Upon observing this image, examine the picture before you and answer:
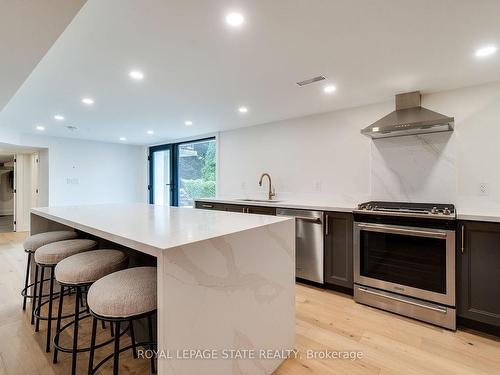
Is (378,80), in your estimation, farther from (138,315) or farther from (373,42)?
(138,315)

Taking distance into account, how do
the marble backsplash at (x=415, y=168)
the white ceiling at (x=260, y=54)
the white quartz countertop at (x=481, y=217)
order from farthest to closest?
the marble backsplash at (x=415, y=168), the white quartz countertop at (x=481, y=217), the white ceiling at (x=260, y=54)

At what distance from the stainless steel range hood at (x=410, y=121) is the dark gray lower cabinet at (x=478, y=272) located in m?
A: 0.94

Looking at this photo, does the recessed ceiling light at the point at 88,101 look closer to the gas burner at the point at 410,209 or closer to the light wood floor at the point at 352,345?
the light wood floor at the point at 352,345

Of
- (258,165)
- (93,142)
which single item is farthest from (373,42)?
(93,142)

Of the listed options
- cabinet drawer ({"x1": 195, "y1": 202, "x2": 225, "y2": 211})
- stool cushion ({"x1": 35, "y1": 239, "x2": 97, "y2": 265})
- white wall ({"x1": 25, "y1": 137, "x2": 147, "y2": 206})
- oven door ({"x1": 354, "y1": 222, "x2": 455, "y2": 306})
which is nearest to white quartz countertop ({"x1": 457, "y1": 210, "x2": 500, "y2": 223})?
oven door ({"x1": 354, "y1": 222, "x2": 455, "y2": 306})

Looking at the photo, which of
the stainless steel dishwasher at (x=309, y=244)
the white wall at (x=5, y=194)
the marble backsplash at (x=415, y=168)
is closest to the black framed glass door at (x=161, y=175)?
the stainless steel dishwasher at (x=309, y=244)

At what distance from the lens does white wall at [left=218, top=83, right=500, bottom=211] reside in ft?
8.23

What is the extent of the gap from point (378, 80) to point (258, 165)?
2.28 metres

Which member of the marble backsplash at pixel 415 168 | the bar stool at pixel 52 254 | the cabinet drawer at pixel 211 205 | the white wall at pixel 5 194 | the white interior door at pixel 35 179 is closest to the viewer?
the bar stool at pixel 52 254

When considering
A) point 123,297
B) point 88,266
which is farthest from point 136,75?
point 123,297

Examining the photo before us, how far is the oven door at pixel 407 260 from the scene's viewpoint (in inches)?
85.1

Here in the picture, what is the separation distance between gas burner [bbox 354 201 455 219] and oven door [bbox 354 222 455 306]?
12 cm

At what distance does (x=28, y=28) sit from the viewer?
57.7 inches

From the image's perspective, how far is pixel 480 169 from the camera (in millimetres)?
2504
